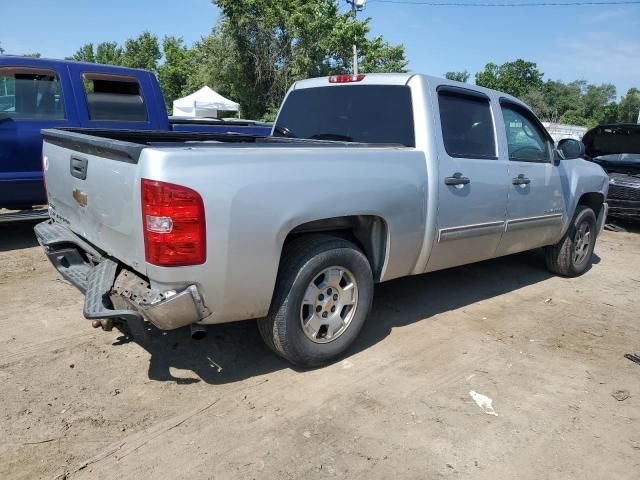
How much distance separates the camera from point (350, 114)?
4340 millimetres

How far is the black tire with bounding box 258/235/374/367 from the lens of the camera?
309 centimetres

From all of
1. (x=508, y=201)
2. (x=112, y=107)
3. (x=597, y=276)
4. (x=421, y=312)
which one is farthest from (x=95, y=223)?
(x=597, y=276)

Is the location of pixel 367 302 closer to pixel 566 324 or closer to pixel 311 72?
pixel 566 324

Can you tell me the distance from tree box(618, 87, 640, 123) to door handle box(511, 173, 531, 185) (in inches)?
2758

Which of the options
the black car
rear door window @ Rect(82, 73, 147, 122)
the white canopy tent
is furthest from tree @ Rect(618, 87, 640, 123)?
rear door window @ Rect(82, 73, 147, 122)

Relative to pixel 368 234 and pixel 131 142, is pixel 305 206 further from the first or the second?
pixel 131 142

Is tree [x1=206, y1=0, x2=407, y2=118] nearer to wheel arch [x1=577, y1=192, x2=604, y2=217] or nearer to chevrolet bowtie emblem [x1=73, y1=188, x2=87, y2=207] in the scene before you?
wheel arch [x1=577, y1=192, x2=604, y2=217]

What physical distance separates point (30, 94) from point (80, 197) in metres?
3.38

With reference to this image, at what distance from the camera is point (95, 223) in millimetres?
3109

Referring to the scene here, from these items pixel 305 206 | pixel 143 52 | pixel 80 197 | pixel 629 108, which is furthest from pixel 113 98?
pixel 629 108

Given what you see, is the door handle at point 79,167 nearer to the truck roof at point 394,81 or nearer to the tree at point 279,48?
the truck roof at point 394,81

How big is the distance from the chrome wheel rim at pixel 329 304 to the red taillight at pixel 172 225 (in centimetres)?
85

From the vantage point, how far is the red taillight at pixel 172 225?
8.30 ft

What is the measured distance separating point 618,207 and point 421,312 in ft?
20.1
